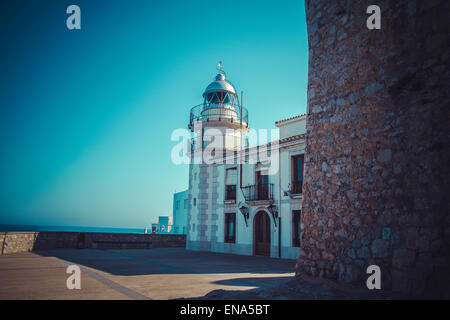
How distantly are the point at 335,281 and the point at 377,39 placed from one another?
3.36 metres

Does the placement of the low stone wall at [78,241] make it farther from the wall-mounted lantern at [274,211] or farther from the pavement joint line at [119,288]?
the pavement joint line at [119,288]

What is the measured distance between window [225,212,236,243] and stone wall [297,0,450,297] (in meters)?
12.8

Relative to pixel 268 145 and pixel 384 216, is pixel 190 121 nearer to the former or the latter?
pixel 268 145

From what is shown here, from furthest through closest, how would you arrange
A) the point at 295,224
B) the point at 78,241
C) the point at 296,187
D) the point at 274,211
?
the point at 78,241 < the point at 274,211 < the point at 296,187 < the point at 295,224

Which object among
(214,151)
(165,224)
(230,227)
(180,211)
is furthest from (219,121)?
(165,224)

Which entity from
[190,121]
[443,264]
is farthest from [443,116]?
[190,121]

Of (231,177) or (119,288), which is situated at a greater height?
(231,177)

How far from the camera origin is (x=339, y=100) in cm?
461

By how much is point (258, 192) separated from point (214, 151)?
4803 millimetres

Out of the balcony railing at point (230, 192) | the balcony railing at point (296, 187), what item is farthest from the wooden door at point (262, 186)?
the balcony railing at point (230, 192)

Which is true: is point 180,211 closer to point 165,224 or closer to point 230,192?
point 165,224

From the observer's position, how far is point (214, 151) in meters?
19.3

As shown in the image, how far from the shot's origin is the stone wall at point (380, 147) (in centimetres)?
336

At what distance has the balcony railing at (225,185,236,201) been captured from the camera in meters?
17.7
